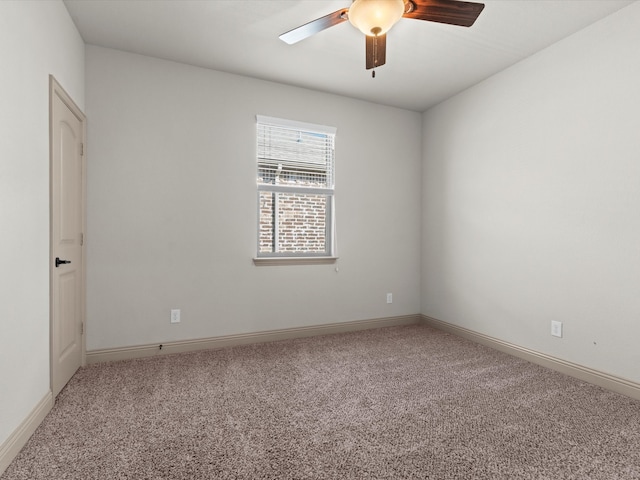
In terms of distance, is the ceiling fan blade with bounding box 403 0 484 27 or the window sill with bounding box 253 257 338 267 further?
the window sill with bounding box 253 257 338 267

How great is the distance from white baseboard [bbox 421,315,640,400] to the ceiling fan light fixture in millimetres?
2788

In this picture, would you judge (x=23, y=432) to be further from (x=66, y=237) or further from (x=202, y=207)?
(x=202, y=207)

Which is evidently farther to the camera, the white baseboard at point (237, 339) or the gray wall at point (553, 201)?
the white baseboard at point (237, 339)

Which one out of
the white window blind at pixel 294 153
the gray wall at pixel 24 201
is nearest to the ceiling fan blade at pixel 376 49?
the white window blind at pixel 294 153

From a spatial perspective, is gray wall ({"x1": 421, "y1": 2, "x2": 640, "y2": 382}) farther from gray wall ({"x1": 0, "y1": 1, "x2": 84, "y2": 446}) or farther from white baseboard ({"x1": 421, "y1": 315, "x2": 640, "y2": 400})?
gray wall ({"x1": 0, "y1": 1, "x2": 84, "y2": 446})

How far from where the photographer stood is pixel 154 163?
122 inches

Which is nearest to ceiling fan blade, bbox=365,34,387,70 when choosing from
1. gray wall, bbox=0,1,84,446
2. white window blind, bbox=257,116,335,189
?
white window blind, bbox=257,116,335,189

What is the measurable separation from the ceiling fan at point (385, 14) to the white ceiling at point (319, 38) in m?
0.56

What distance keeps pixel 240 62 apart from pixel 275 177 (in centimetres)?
111

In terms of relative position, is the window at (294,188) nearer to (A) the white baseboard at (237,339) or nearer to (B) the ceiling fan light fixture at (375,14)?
(A) the white baseboard at (237,339)

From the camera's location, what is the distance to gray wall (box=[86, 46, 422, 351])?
9.66 ft

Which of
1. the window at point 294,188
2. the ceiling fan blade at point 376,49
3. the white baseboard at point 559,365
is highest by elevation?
the ceiling fan blade at point 376,49

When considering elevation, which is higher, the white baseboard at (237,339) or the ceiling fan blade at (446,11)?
the ceiling fan blade at (446,11)

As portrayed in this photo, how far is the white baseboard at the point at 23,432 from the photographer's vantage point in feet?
5.16
